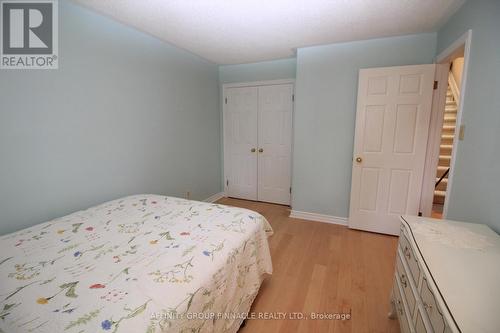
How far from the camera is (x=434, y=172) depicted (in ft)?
8.06

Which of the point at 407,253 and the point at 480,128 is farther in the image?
the point at 480,128

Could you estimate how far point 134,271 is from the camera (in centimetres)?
100

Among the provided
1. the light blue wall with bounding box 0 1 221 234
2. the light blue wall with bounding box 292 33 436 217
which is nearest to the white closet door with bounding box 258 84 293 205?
the light blue wall with bounding box 292 33 436 217

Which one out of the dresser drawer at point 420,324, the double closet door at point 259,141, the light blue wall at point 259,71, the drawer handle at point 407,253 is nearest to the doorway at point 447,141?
the double closet door at point 259,141

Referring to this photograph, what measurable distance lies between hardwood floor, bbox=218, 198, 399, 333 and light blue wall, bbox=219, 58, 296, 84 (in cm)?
230

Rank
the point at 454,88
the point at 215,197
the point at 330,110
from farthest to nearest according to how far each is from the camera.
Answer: the point at 215,197 → the point at 454,88 → the point at 330,110

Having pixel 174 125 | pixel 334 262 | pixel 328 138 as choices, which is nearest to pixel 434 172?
pixel 328 138

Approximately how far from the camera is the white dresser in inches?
27.3

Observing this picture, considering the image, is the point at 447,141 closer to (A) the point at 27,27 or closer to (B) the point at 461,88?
(B) the point at 461,88

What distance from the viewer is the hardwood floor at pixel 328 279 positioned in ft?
4.90

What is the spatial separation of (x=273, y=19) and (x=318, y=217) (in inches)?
97.3

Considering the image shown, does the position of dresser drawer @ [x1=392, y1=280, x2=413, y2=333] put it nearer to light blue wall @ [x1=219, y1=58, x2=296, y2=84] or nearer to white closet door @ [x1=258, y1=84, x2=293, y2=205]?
white closet door @ [x1=258, y1=84, x2=293, y2=205]

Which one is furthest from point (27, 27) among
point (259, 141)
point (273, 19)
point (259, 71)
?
point (259, 141)

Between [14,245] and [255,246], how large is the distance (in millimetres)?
1397
